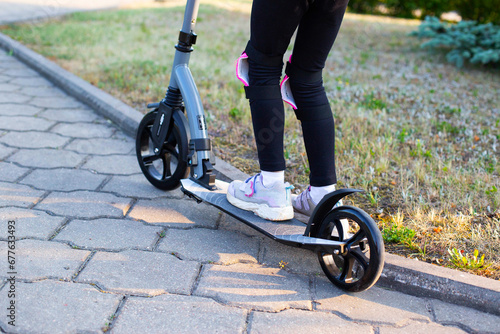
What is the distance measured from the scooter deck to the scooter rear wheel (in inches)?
4.8

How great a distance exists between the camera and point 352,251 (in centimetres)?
183

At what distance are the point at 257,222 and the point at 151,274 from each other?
474 mm

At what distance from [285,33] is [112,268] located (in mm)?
1111

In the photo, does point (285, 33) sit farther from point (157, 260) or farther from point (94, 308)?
point (94, 308)

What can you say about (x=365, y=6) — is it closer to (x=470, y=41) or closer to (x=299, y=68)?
(x=470, y=41)

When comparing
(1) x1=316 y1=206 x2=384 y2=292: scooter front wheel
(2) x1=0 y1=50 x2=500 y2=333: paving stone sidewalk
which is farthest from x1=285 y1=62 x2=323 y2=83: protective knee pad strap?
(2) x1=0 y1=50 x2=500 y2=333: paving stone sidewalk

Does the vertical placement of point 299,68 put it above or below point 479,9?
below

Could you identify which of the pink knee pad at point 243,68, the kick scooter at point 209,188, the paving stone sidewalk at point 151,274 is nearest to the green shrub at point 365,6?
the kick scooter at point 209,188

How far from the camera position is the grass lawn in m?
2.32

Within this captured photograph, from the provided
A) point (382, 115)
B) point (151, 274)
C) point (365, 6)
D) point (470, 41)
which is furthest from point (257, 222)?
point (365, 6)

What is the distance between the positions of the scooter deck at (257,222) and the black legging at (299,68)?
219 millimetres

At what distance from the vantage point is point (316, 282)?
1.95 metres

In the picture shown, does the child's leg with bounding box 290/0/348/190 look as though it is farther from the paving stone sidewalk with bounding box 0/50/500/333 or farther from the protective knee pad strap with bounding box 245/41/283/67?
the paving stone sidewalk with bounding box 0/50/500/333

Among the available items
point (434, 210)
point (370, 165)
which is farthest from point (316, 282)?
point (370, 165)
